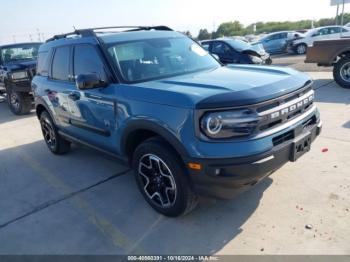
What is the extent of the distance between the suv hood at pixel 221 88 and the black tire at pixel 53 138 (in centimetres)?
259

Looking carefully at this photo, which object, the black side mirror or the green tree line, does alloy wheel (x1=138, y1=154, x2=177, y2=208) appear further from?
the green tree line

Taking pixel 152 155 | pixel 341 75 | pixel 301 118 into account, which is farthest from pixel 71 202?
pixel 341 75

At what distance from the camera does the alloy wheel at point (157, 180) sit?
10.8 feet

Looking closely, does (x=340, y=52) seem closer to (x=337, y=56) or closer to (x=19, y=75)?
(x=337, y=56)

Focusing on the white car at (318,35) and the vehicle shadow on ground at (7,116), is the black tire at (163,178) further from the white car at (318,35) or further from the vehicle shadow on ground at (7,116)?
the white car at (318,35)

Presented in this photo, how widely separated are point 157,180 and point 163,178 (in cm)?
12

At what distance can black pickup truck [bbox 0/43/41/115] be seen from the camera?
9.12 metres

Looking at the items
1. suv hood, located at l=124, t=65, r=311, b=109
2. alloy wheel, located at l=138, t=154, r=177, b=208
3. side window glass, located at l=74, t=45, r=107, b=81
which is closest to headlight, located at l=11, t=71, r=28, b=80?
side window glass, located at l=74, t=45, r=107, b=81

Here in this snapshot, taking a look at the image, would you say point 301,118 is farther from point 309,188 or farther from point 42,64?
point 42,64

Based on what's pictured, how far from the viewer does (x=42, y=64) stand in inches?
221

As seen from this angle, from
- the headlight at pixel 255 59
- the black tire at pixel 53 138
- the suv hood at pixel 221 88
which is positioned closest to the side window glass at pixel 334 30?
the headlight at pixel 255 59

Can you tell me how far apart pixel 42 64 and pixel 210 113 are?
3970mm

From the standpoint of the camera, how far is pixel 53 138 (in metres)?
5.70

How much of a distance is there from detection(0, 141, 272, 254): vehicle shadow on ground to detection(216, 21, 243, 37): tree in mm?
63853
